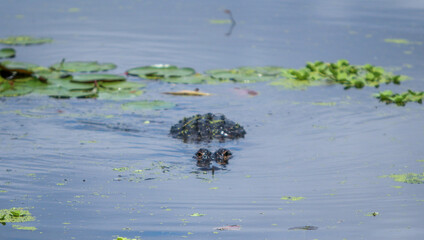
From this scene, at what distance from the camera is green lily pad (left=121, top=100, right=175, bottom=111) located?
392 inches

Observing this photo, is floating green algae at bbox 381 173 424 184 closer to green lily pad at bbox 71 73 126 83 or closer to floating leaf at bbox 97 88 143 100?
floating leaf at bbox 97 88 143 100

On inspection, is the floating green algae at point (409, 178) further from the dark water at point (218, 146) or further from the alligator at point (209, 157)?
the alligator at point (209, 157)

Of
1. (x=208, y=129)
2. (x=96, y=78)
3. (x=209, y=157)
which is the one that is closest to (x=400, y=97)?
(x=208, y=129)

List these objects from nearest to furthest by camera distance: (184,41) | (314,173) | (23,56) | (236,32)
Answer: (314,173) < (23,56) < (184,41) < (236,32)

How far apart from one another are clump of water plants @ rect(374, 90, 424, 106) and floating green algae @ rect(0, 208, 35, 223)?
6.43m

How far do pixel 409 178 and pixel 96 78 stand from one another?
553 cm

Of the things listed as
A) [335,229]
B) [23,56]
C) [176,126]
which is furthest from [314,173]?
[23,56]

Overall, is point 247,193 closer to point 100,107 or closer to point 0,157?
point 0,157

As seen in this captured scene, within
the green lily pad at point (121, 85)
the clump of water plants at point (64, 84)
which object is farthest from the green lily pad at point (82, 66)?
the green lily pad at point (121, 85)

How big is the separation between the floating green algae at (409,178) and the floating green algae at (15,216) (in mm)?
3883

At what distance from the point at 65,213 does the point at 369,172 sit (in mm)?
3456

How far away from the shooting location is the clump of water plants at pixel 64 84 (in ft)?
34.1

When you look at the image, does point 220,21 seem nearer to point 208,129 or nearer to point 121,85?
point 121,85

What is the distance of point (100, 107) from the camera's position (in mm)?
9992
